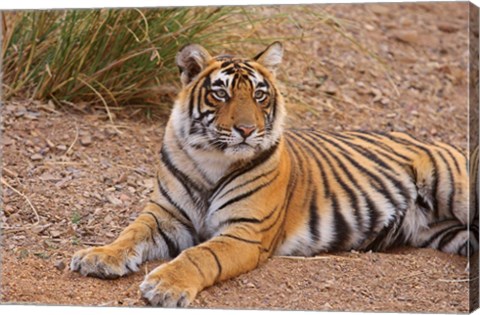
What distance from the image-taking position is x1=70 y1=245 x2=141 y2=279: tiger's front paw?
4270mm

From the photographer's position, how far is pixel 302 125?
6074 mm

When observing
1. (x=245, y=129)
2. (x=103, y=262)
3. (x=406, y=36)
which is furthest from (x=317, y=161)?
(x=406, y=36)

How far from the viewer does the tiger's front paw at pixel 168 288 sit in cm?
406

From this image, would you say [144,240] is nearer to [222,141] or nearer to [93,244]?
[93,244]

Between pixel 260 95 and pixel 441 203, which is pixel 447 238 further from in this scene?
pixel 260 95

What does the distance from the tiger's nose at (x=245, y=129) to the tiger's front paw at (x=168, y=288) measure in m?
0.61

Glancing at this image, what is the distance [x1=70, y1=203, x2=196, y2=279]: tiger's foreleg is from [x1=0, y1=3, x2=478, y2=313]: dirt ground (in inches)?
2.0

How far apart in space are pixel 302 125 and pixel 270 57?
155 cm

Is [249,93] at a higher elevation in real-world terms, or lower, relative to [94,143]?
higher

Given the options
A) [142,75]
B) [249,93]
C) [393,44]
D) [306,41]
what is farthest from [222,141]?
[393,44]

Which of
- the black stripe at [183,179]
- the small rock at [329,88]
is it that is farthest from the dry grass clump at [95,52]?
the small rock at [329,88]

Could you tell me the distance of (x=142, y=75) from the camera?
209 inches

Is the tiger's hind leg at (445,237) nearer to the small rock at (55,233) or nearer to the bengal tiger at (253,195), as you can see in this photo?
the bengal tiger at (253,195)

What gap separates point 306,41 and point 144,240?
232 centimetres
